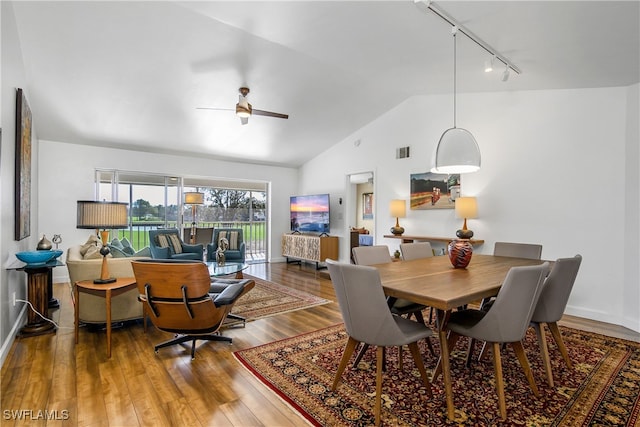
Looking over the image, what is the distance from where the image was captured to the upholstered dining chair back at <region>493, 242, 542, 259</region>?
3310 mm

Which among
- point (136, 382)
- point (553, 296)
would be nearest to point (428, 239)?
point (553, 296)

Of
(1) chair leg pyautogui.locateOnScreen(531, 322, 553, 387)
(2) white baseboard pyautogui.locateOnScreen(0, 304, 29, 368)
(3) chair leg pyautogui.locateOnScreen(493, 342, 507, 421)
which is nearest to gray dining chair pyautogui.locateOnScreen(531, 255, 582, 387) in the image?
(1) chair leg pyautogui.locateOnScreen(531, 322, 553, 387)

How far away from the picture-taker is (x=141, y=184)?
20.8 feet

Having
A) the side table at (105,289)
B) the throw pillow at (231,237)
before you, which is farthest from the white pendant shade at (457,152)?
the throw pillow at (231,237)

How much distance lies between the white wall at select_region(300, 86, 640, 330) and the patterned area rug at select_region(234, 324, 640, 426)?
96 centimetres

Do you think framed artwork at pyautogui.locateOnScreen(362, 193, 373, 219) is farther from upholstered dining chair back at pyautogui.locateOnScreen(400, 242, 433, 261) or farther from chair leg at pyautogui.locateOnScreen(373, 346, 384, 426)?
chair leg at pyautogui.locateOnScreen(373, 346, 384, 426)

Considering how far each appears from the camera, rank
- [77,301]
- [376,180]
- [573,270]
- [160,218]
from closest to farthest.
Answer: [573,270] → [77,301] → [376,180] → [160,218]

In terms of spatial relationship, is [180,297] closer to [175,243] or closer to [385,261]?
[385,261]

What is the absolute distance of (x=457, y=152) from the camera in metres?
2.98

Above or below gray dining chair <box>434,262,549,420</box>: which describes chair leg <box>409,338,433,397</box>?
below

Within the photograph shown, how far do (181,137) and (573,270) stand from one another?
5770 millimetres

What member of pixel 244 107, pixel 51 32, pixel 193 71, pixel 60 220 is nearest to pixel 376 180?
pixel 244 107

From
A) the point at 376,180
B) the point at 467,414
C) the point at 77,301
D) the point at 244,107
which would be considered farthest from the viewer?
the point at 376,180

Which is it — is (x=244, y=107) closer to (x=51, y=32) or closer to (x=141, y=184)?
(x=51, y=32)
